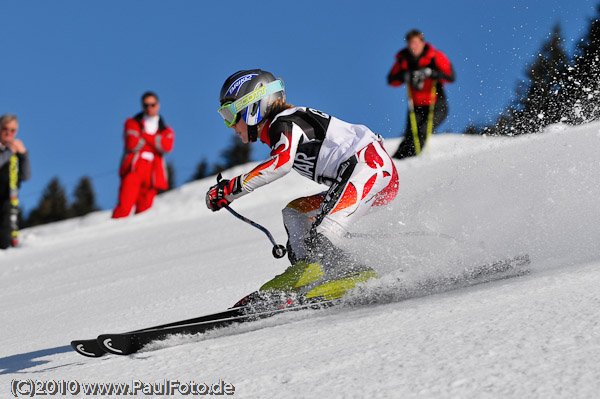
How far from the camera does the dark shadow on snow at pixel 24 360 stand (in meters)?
3.48

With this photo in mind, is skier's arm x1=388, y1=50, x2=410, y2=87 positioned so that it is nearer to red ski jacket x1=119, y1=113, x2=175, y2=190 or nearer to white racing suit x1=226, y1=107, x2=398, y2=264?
red ski jacket x1=119, y1=113, x2=175, y2=190

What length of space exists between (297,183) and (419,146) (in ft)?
6.90

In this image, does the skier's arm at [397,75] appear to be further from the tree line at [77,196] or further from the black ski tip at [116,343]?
the tree line at [77,196]

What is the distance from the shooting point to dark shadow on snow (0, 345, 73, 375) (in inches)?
137

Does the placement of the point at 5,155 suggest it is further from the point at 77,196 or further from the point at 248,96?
the point at 77,196

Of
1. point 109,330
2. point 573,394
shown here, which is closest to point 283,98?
point 109,330

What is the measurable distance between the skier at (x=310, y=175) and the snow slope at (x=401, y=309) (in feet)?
0.54

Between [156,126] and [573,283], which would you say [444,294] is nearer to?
[573,283]

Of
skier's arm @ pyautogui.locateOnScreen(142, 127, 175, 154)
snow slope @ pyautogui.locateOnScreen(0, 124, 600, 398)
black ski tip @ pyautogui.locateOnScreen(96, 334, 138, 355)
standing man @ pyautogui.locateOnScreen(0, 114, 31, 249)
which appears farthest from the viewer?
skier's arm @ pyautogui.locateOnScreen(142, 127, 175, 154)

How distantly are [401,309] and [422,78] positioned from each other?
715 centimetres

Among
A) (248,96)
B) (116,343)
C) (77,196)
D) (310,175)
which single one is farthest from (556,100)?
(77,196)

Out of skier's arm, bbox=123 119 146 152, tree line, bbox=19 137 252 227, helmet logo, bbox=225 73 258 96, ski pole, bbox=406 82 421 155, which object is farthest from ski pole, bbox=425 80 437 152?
tree line, bbox=19 137 252 227

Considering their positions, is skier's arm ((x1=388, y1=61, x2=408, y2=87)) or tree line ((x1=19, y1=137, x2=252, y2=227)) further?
tree line ((x1=19, y1=137, x2=252, y2=227))

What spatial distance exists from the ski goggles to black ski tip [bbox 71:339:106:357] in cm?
143
